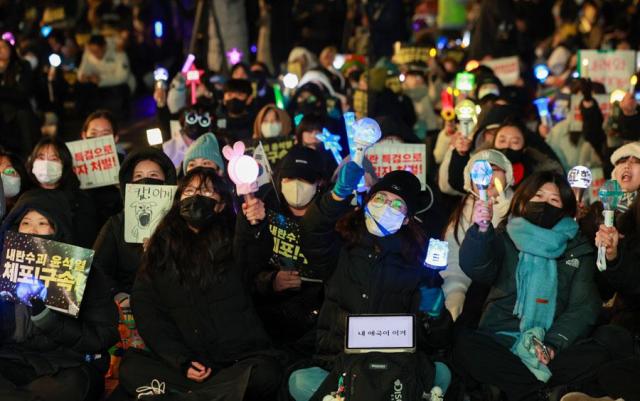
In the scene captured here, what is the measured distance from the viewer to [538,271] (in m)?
7.02

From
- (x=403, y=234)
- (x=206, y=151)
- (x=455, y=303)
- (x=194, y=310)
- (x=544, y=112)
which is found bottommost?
(x=455, y=303)

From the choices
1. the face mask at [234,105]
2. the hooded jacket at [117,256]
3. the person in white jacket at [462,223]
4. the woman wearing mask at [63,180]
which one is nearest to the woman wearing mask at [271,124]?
the face mask at [234,105]

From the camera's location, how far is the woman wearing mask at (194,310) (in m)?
6.84

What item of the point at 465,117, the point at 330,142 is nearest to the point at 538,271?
the point at 465,117

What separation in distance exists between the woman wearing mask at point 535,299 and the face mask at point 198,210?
1.44m

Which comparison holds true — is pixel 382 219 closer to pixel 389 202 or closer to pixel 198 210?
pixel 389 202

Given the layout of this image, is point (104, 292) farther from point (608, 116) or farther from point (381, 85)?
point (381, 85)

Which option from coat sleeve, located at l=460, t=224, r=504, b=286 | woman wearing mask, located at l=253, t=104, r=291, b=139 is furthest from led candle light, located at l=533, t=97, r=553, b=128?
Answer: coat sleeve, located at l=460, t=224, r=504, b=286

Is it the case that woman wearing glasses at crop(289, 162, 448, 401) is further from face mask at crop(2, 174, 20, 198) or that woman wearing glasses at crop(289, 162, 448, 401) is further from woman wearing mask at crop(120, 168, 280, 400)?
face mask at crop(2, 174, 20, 198)

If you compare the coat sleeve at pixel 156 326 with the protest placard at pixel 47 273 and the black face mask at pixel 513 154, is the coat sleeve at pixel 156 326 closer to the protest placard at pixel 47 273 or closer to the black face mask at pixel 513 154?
the protest placard at pixel 47 273

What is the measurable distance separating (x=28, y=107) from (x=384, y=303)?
6759 mm

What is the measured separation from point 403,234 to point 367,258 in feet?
0.81

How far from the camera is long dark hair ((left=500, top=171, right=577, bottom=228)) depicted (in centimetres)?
712

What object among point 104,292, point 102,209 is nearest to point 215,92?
point 102,209
